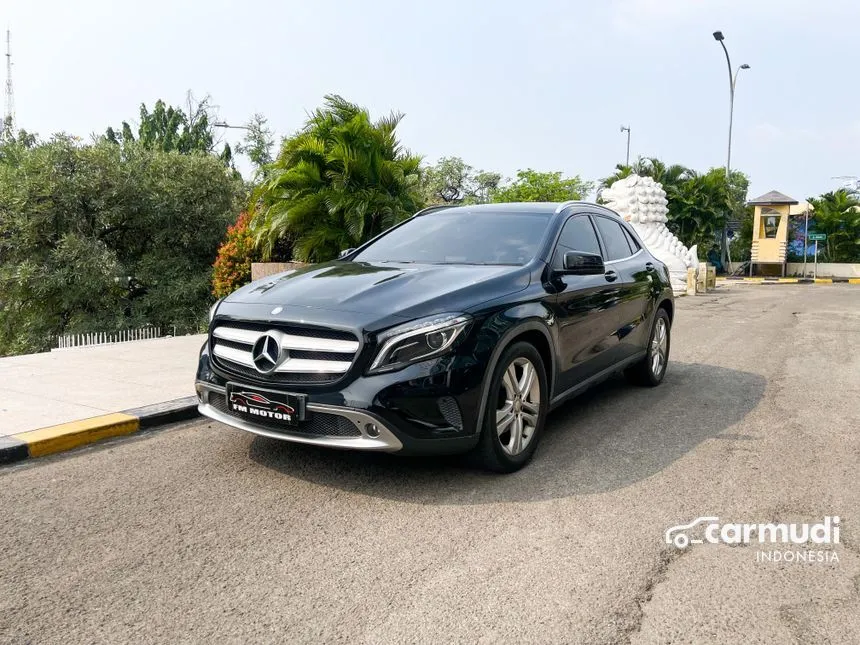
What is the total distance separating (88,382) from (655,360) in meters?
5.27

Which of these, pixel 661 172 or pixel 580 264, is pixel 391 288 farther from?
pixel 661 172

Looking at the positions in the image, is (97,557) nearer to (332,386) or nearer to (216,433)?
(332,386)

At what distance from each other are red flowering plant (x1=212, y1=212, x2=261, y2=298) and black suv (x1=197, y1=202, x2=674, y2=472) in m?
7.79

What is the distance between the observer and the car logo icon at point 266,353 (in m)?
3.94

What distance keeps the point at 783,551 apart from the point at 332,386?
7.49 feet

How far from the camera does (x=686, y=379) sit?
7.46 meters

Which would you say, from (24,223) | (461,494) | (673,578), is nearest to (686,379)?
(461,494)

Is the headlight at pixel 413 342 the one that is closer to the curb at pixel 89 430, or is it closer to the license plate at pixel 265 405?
the license plate at pixel 265 405

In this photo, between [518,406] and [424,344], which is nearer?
[424,344]

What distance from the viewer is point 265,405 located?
3.94 m

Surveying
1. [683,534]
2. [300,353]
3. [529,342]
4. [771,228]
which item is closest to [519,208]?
[529,342]

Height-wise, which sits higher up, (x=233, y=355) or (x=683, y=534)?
(x=233, y=355)

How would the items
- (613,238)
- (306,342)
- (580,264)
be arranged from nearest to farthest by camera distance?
1. (306,342)
2. (580,264)
3. (613,238)

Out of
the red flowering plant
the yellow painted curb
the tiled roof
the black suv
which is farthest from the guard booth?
the yellow painted curb
